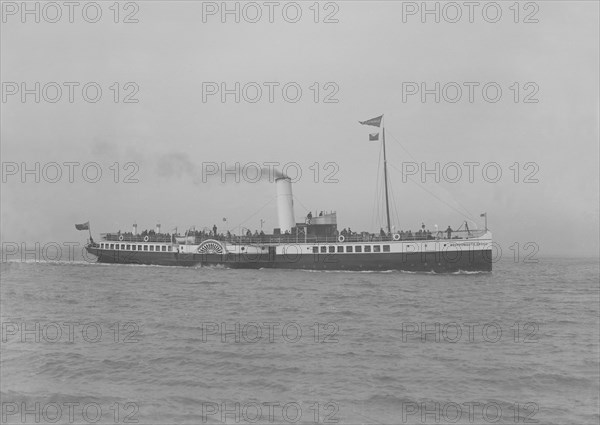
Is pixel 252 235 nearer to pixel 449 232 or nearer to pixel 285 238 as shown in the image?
pixel 285 238

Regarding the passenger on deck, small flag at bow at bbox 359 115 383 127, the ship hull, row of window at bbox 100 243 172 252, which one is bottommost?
the ship hull

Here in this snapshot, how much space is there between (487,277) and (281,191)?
22.4m

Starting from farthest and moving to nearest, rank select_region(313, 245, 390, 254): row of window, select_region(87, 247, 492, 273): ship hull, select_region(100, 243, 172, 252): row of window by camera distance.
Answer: select_region(100, 243, 172, 252): row of window, select_region(313, 245, 390, 254): row of window, select_region(87, 247, 492, 273): ship hull

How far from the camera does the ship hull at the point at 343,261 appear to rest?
148 ft

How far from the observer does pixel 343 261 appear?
4725 cm

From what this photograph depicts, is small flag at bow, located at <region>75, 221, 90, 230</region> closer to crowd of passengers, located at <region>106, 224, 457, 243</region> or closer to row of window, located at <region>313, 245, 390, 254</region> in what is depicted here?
crowd of passengers, located at <region>106, 224, 457, 243</region>

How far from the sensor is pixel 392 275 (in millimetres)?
43812

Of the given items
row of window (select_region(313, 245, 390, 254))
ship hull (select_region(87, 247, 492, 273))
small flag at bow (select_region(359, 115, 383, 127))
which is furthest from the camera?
row of window (select_region(313, 245, 390, 254))

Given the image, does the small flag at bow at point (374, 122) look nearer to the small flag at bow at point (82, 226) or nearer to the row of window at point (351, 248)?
the row of window at point (351, 248)

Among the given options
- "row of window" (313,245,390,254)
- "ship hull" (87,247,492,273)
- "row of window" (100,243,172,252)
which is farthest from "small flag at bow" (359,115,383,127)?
"row of window" (100,243,172,252)

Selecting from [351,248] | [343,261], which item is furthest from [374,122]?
[343,261]

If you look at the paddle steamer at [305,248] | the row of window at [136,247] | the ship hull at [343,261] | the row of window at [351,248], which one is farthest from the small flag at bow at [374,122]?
the row of window at [136,247]

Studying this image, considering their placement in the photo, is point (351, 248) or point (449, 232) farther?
point (351, 248)

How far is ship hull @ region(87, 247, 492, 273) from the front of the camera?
45.2 metres
